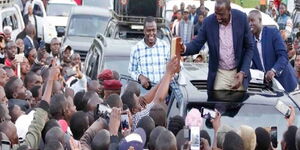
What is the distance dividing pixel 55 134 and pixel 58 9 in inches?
816

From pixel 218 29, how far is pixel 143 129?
2.04 meters

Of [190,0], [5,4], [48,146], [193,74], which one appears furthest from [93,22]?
[48,146]

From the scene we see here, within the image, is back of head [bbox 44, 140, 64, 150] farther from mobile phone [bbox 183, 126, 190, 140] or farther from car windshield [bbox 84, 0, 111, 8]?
car windshield [bbox 84, 0, 111, 8]

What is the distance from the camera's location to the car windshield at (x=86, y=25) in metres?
21.4

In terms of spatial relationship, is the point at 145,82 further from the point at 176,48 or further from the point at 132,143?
the point at 132,143

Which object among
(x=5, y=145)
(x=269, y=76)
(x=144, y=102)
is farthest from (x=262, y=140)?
(x=269, y=76)

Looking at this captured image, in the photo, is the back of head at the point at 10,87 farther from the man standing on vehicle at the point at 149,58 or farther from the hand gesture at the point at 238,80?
the hand gesture at the point at 238,80

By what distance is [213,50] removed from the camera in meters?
9.58

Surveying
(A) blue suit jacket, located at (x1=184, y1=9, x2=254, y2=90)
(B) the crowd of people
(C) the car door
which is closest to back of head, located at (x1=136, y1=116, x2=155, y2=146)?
(B) the crowd of people

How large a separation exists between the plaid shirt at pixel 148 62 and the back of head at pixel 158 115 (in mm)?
2727

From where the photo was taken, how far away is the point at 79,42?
20.7 metres

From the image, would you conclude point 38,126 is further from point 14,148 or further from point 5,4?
point 5,4

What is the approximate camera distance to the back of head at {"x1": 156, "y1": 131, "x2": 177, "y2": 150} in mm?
7152

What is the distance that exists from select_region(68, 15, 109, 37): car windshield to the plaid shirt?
391 inches
